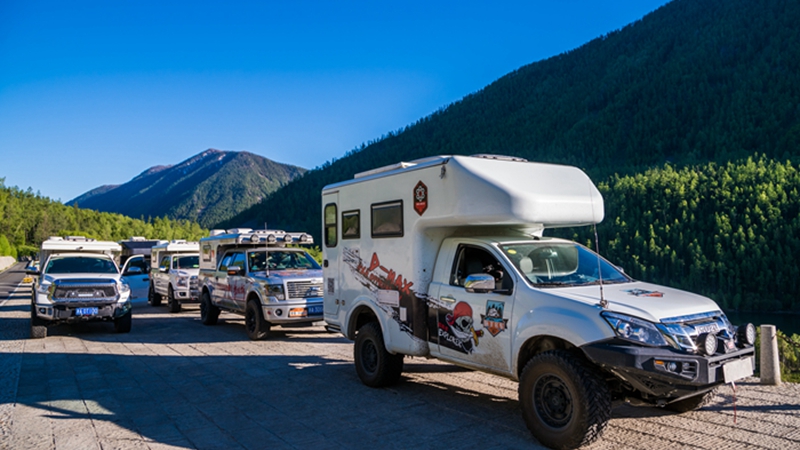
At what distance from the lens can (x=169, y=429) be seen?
6.31 metres

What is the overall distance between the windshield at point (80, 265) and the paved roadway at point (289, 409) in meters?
3.50

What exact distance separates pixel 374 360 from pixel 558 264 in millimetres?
2946

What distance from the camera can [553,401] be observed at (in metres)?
5.49

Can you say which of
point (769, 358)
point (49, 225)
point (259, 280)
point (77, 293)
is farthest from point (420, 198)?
point (49, 225)

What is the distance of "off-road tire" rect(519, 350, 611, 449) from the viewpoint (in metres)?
5.15

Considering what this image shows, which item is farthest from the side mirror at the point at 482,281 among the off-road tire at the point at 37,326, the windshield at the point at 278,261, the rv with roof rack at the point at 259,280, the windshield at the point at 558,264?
the off-road tire at the point at 37,326

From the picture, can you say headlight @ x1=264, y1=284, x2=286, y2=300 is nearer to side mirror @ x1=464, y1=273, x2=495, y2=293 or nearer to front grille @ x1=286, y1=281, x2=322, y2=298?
front grille @ x1=286, y1=281, x2=322, y2=298

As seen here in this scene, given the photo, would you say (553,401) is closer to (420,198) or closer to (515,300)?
(515,300)

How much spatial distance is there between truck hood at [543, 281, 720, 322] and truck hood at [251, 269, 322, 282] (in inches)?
306

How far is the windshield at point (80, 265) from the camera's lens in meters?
14.0

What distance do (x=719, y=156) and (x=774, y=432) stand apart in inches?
5222

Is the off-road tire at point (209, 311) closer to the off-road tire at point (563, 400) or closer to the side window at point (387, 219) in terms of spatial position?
the side window at point (387, 219)

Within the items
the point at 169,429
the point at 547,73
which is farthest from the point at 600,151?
the point at 169,429

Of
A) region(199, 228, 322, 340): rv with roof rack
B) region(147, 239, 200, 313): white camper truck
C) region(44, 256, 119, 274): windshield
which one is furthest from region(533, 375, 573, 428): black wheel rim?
region(147, 239, 200, 313): white camper truck
